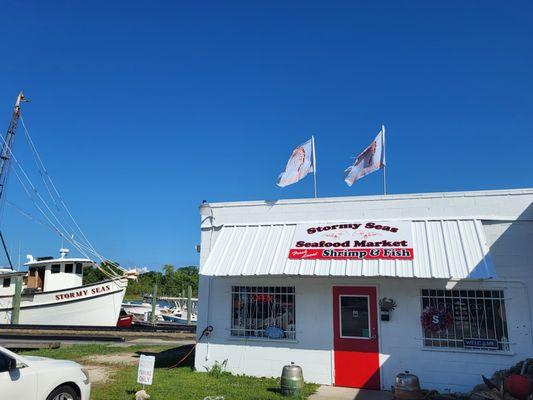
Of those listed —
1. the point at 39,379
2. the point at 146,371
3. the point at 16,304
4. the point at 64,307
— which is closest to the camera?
the point at 39,379

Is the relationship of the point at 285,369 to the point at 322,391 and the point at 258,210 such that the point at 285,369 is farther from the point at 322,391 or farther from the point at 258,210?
the point at 258,210

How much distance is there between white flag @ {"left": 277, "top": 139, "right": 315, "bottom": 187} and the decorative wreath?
16.5 feet

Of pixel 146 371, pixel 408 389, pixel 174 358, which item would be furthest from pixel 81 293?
pixel 408 389

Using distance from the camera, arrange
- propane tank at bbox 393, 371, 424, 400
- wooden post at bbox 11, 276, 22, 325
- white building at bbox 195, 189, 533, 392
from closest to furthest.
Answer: propane tank at bbox 393, 371, 424, 400 → white building at bbox 195, 189, 533, 392 → wooden post at bbox 11, 276, 22, 325

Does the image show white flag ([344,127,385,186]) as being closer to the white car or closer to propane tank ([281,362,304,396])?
propane tank ([281,362,304,396])

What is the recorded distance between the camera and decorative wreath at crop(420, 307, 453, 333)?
32.6 feet

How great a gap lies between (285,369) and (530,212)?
6.20 metres

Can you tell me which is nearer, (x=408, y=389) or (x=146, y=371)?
(x=146, y=371)

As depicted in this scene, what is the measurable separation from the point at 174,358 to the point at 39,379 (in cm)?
758

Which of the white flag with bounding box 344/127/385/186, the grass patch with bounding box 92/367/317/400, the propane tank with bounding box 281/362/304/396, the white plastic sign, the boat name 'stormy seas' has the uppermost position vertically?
the white flag with bounding box 344/127/385/186

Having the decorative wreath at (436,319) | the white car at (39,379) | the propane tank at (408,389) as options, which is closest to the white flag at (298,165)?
the decorative wreath at (436,319)

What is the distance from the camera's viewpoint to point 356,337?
10539mm

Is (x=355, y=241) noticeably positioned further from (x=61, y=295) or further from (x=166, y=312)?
(x=166, y=312)

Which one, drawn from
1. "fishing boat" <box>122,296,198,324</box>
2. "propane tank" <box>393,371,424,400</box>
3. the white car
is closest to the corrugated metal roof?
"propane tank" <box>393,371,424,400</box>
